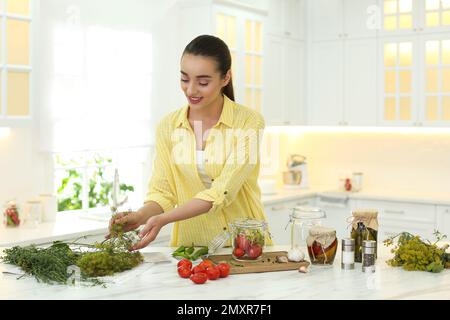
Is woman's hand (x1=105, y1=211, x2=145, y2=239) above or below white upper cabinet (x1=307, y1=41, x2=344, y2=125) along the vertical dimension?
below

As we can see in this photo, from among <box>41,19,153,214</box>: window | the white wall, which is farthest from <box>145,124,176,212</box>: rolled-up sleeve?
the white wall

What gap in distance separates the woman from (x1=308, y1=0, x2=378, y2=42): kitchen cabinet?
132 inches

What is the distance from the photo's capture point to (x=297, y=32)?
22.1ft

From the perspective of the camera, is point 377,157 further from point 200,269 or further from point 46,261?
point 46,261

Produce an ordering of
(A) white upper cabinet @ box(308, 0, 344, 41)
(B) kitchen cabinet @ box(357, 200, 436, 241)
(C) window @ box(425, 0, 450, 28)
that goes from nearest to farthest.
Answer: (B) kitchen cabinet @ box(357, 200, 436, 241)
(C) window @ box(425, 0, 450, 28)
(A) white upper cabinet @ box(308, 0, 344, 41)

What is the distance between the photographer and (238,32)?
5.88 meters

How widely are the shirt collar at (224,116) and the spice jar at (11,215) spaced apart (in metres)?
1.73

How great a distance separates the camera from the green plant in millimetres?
5625

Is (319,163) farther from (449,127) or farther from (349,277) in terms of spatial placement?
(349,277)

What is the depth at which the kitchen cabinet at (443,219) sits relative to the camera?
574 cm

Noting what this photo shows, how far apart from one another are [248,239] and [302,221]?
24cm

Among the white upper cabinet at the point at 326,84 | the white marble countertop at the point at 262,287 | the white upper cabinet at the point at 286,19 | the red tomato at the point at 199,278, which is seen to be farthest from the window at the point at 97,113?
the red tomato at the point at 199,278

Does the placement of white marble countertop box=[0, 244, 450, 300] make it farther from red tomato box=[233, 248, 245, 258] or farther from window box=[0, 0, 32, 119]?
Answer: window box=[0, 0, 32, 119]
